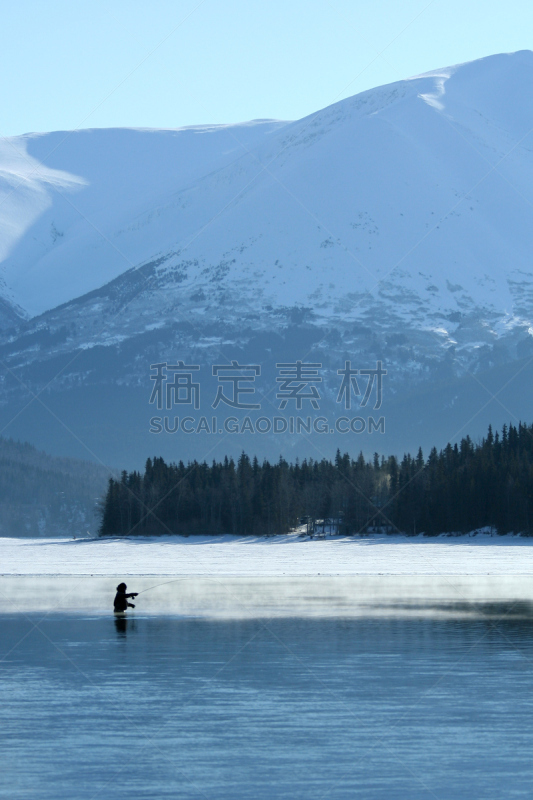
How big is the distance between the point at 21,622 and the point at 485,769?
92.9ft

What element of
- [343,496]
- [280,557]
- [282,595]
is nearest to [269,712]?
[282,595]

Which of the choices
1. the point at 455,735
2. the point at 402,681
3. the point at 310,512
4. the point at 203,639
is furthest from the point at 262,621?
the point at 310,512

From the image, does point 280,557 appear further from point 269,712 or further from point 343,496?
point 269,712

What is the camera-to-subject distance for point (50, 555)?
392 ft

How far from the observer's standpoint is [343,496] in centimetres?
15862

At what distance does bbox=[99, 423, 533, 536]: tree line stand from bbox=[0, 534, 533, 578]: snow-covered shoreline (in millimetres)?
7900

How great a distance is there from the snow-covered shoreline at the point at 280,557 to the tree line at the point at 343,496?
7900 mm

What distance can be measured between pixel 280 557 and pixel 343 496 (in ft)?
178

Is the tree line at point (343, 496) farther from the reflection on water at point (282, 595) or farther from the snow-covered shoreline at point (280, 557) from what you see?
the reflection on water at point (282, 595)

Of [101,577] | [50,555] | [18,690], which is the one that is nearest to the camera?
[18,690]

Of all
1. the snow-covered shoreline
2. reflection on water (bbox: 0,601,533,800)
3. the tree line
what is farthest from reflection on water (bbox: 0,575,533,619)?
the tree line

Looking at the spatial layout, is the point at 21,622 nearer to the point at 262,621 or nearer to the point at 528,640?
the point at 262,621

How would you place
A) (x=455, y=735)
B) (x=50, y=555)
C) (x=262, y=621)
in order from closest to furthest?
(x=455, y=735)
(x=262, y=621)
(x=50, y=555)

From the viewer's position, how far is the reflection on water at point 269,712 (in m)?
22.7
